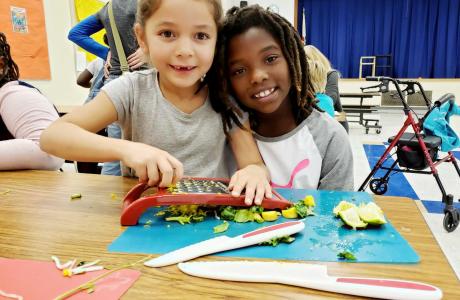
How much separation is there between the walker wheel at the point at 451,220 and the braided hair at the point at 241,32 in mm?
1471

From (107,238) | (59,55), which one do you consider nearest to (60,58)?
(59,55)

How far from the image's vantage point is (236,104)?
3.47 feet

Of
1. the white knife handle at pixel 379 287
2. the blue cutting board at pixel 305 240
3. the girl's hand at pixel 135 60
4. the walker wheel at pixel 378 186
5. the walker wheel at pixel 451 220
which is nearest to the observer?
the white knife handle at pixel 379 287

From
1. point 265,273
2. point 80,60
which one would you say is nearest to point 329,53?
point 80,60

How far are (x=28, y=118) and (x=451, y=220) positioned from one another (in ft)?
7.01

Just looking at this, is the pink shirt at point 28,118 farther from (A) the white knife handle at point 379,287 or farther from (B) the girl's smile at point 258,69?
(A) the white knife handle at point 379,287

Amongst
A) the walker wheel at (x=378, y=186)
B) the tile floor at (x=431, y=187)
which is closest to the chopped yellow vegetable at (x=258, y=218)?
the tile floor at (x=431, y=187)

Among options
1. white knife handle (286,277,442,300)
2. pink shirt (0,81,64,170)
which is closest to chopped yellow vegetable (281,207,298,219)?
white knife handle (286,277,442,300)

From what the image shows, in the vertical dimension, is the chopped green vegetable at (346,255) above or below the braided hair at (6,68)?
below

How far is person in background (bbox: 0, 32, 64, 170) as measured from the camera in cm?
111

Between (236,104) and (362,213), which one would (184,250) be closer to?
(362,213)

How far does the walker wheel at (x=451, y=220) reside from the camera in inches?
80.5

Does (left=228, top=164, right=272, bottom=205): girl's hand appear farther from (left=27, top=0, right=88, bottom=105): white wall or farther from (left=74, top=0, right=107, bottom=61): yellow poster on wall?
(left=74, top=0, right=107, bottom=61): yellow poster on wall

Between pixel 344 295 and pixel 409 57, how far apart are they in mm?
10581
